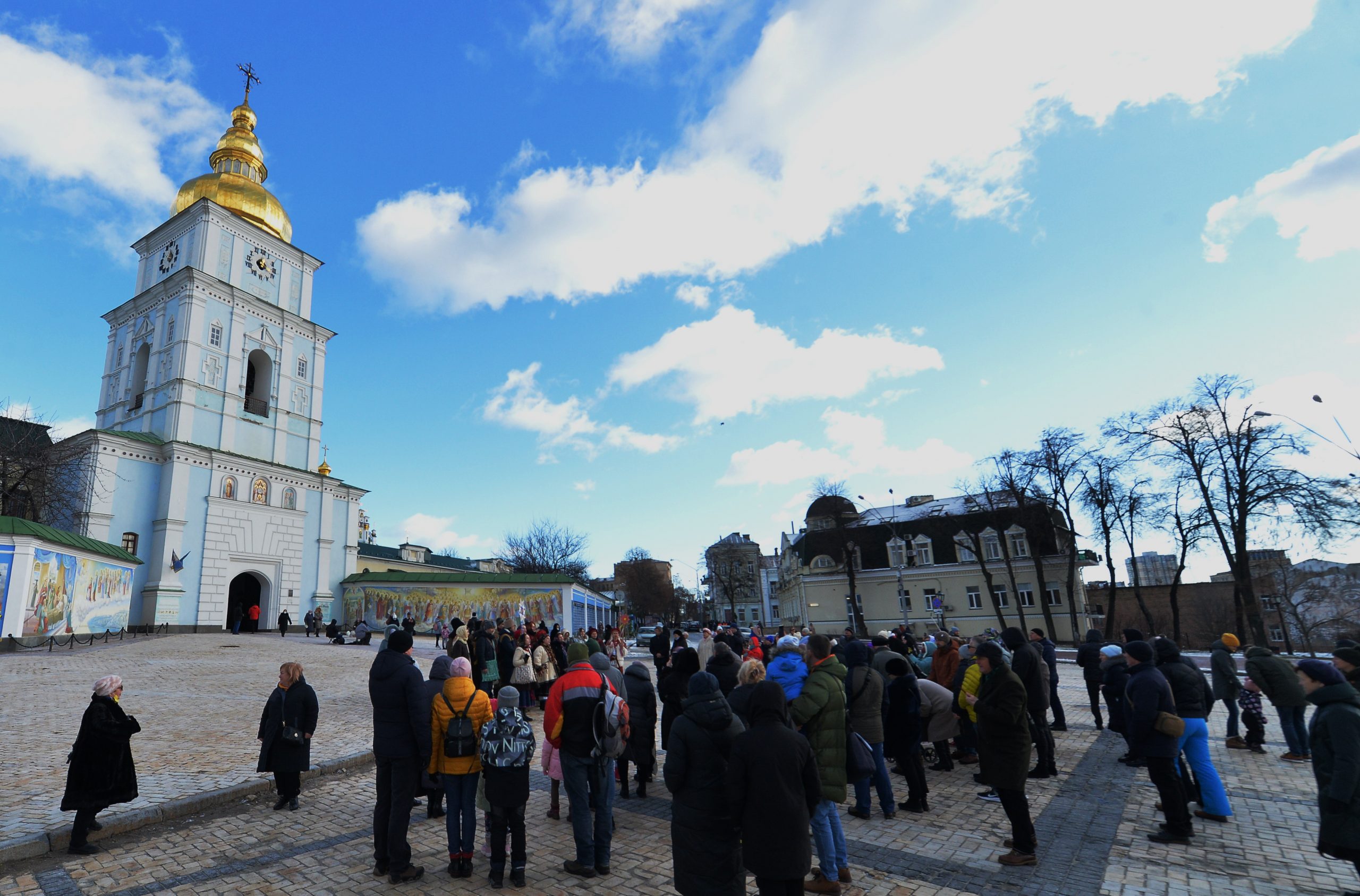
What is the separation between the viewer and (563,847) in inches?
238

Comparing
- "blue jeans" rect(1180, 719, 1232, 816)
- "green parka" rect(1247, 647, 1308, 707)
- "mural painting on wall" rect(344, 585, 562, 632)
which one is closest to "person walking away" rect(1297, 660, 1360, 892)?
"blue jeans" rect(1180, 719, 1232, 816)

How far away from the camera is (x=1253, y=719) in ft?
31.2

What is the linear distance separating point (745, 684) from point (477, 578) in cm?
3178

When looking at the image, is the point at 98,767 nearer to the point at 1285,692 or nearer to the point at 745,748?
the point at 745,748

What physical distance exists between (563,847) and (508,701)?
173cm

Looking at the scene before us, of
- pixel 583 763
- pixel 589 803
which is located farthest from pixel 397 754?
pixel 589 803

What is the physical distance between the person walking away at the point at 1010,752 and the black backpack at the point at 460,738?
4.19 metres

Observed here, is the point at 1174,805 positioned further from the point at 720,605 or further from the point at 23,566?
the point at 720,605

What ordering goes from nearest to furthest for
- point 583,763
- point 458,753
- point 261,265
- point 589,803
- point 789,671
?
point 458,753 < point 583,763 < point 589,803 < point 789,671 < point 261,265

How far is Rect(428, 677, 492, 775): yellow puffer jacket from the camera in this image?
5402mm

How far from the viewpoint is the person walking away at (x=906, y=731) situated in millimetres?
7016

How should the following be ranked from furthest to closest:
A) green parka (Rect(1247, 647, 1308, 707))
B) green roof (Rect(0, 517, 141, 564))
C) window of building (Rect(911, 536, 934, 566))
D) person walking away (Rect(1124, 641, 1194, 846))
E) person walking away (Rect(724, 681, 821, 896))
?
window of building (Rect(911, 536, 934, 566))
green roof (Rect(0, 517, 141, 564))
green parka (Rect(1247, 647, 1308, 707))
person walking away (Rect(1124, 641, 1194, 846))
person walking away (Rect(724, 681, 821, 896))

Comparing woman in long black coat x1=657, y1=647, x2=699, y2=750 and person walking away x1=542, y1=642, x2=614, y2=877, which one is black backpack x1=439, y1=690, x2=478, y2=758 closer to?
person walking away x1=542, y1=642, x2=614, y2=877

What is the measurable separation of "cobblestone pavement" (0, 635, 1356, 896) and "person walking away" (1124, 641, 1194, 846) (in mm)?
188
